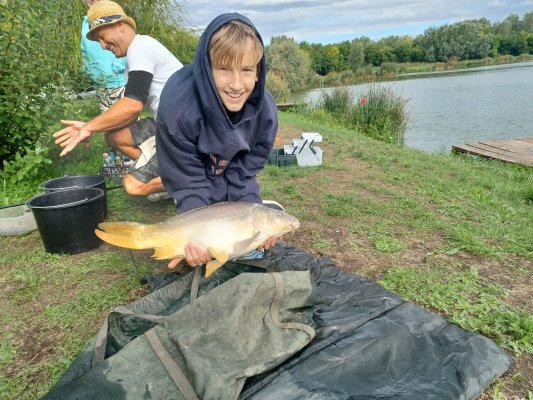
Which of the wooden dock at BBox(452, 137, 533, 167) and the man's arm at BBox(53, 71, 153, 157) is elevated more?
the man's arm at BBox(53, 71, 153, 157)

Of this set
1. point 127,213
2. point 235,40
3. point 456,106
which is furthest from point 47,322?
point 456,106

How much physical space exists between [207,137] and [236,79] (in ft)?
1.20

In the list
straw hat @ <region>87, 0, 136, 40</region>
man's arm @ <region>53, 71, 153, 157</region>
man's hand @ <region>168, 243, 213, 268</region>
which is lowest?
man's hand @ <region>168, 243, 213, 268</region>

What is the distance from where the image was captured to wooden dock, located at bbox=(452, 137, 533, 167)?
6730 mm

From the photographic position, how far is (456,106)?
15539 mm

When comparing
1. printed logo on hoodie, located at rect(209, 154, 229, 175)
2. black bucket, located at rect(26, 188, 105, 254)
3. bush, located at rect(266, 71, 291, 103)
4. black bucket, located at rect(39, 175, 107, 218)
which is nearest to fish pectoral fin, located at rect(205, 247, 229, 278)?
printed logo on hoodie, located at rect(209, 154, 229, 175)

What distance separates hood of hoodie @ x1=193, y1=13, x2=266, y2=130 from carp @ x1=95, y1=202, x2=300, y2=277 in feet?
1.49

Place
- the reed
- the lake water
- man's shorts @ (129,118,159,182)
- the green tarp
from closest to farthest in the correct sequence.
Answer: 1. the green tarp
2. man's shorts @ (129,118,159,182)
3. the reed
4. the lake water

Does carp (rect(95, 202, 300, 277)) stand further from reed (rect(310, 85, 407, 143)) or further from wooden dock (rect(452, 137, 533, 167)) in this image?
reed (rect(310, 85, 407, 143))

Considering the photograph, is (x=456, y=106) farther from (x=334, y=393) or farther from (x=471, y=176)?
(x=334, y=393)

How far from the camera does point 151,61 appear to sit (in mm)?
2953

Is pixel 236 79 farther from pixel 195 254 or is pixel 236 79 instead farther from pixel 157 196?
pixel 157 196

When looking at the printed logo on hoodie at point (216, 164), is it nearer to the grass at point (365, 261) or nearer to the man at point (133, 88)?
the grass at point (365, 261)

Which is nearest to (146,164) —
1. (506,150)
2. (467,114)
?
(506,150)
